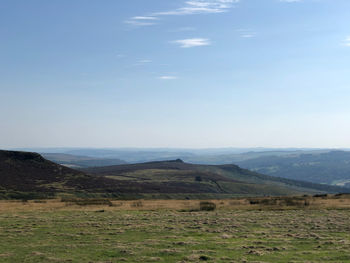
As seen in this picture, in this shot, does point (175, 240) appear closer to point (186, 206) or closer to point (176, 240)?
point (176, 240)

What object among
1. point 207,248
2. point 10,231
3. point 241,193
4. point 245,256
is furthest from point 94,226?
point 241,193

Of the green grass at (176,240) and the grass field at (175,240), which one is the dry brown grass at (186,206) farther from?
the green grass at (176,240)

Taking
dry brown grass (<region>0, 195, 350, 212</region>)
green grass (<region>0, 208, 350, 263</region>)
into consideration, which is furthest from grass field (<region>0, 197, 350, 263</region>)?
dry brown grass (<region>0, 195, 350, 212</region>)

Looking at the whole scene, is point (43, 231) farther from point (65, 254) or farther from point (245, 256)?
point (245, 256)

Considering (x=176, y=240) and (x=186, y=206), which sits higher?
(x=176, y=240)

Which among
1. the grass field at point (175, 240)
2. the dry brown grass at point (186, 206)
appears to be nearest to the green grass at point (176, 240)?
the grass field at point (175, 240)

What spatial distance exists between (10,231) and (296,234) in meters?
23.2

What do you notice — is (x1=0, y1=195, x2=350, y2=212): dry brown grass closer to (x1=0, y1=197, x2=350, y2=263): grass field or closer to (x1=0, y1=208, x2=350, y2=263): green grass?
(x1=0, y1=197, x2=350, y2=263): grass field

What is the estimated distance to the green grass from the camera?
19250 mm

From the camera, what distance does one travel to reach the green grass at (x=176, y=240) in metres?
19.2

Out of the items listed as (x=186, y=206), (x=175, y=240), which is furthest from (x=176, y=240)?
(x=186, y=206)

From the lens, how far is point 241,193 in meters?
174

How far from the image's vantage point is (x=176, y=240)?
24047 millimetres

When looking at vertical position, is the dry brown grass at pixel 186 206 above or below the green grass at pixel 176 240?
below
